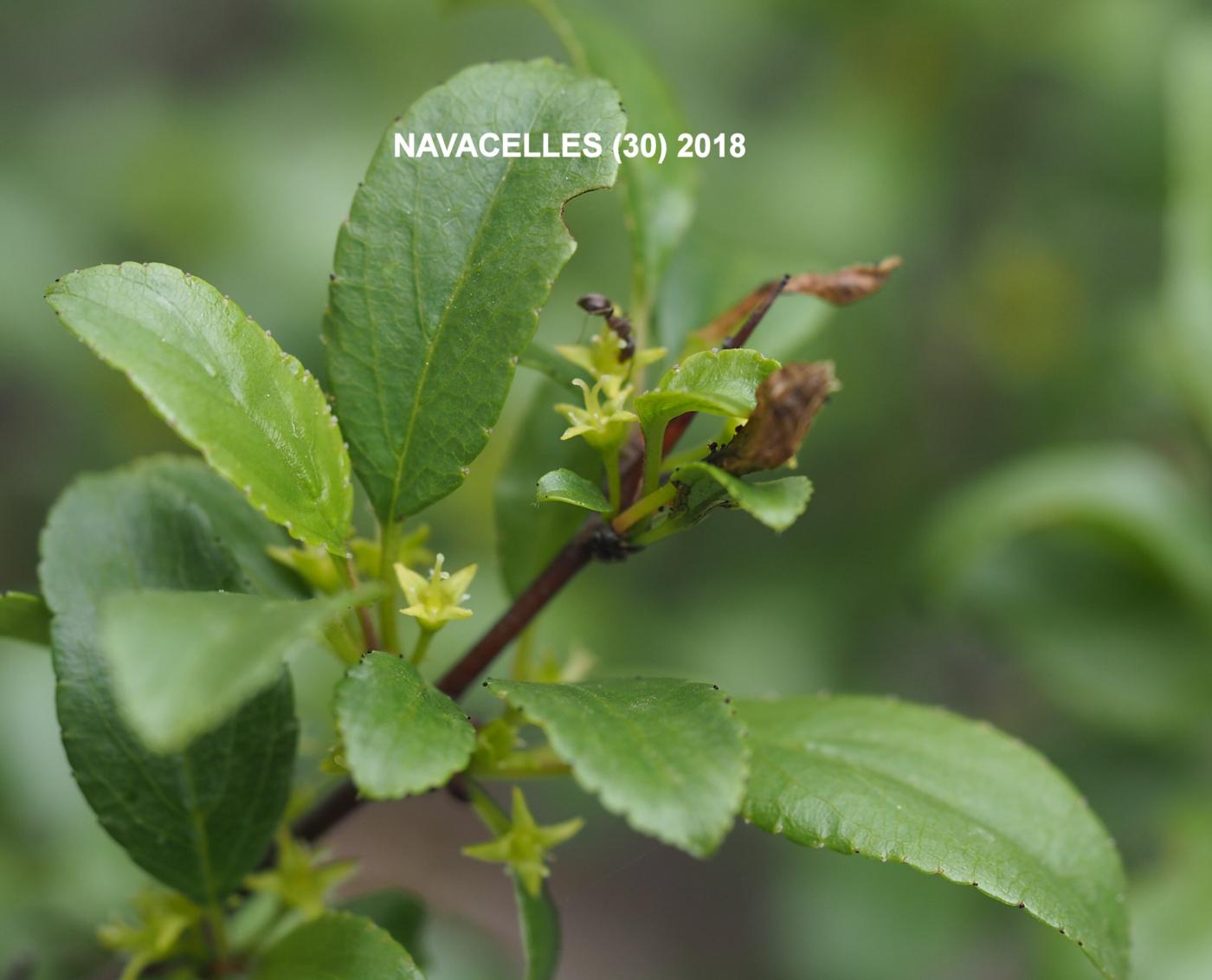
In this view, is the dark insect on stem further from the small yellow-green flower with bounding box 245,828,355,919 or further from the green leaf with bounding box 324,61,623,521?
the small yellow-green flower with bounding box 245,828,355,919

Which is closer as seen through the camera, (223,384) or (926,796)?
(223,384)

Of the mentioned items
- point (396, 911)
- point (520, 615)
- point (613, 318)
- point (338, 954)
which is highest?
point (613, 318)

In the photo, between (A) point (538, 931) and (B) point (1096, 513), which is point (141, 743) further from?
(B) point (1096, 513)

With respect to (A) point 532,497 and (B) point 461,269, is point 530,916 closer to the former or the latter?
(A) point 532,497

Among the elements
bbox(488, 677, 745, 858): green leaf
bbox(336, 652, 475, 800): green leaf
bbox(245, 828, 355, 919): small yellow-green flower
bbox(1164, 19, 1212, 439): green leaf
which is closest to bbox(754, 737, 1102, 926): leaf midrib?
bbox(488, 677, 745, 858): green leaf

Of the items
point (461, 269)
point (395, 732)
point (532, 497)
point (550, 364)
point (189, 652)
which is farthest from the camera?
point (532, 497)

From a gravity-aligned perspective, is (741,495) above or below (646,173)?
below

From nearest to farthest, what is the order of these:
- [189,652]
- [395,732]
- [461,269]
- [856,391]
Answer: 1. [189,652]
2. [395,732]
3. [461,269]
4. [856,391]

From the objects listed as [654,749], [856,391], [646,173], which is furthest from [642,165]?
[856,391]
